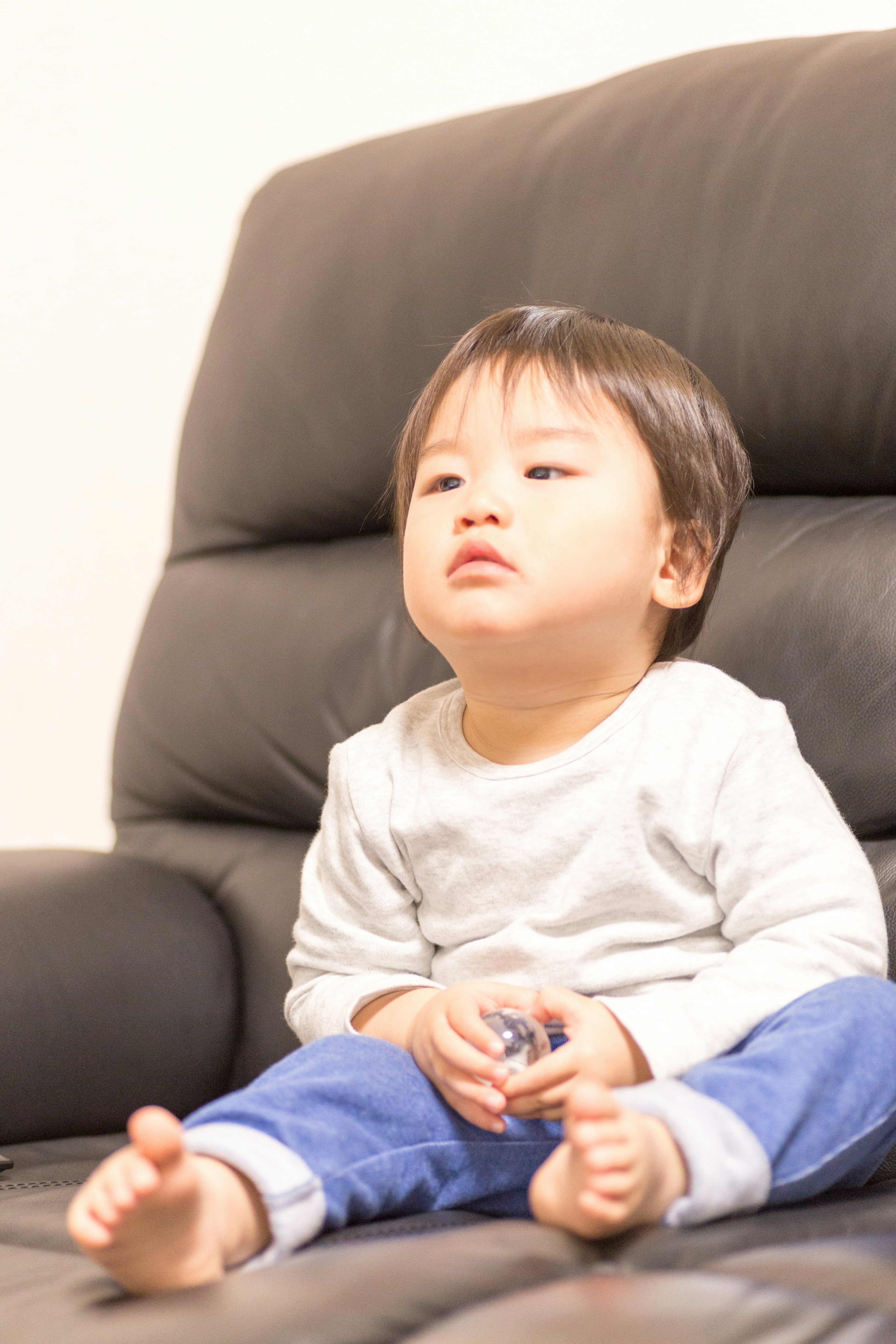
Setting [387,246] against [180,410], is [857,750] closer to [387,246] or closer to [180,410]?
[387,246]

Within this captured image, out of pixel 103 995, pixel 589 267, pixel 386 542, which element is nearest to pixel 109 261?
pixel 386 542

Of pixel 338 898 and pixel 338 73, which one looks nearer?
pixel 338 898

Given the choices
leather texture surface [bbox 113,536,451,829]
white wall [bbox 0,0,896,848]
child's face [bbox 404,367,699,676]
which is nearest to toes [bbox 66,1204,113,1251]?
child's face [bbox 404,367,699,676]

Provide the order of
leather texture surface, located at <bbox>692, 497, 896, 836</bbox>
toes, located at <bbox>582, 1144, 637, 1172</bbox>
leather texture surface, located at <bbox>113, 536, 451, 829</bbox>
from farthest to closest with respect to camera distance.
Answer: leather texture surface, located at <bbox>113, 536, 451, 829</bbox> → leather texture surface, located at <bbox>692, 497, 896, 836</bbox> → toes, located at <bbox>582, 1144, 637, 1172</bbox>

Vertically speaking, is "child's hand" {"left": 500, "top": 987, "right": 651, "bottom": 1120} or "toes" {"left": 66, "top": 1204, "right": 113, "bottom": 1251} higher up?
"toes" {"left": 66, "top": 1204, "right": 113, "bottom": 1251}

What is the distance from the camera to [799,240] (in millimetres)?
1096

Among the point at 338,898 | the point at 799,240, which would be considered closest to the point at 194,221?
the point at 799,240

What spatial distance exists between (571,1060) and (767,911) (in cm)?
18

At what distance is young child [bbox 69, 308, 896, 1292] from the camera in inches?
26.5

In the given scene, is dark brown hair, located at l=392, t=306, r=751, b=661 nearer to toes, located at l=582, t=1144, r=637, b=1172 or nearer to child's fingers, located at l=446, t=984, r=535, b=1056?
child's fingers, located at l=446, t=984, r=535, b=1056

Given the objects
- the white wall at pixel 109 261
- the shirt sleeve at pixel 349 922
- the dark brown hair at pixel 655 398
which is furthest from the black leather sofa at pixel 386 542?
the white wall at pixel 109 261

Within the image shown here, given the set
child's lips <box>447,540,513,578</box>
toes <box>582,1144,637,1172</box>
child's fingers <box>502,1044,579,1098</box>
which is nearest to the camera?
toes <box>582,1144,637,1172</box>

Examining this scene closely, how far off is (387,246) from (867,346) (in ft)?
1.76

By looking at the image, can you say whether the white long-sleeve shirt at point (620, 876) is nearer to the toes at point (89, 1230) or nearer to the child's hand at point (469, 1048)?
the child's hand at point (469, 1048)
